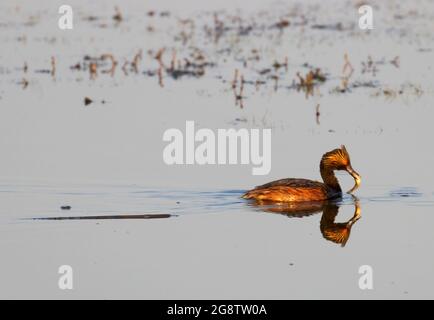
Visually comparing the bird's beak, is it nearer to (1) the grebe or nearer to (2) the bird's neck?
(1) the grebe

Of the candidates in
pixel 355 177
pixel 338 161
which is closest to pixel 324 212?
pixel 355 177

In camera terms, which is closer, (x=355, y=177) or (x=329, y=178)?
(x=355, y=177)

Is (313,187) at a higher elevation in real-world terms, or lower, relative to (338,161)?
lower

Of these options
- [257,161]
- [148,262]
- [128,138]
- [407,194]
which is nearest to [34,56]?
[128,138]

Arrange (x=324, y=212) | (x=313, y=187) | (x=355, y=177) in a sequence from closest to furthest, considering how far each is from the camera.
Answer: (x=324, y=212)
(x=313, y=187)
(x=355, y=177)

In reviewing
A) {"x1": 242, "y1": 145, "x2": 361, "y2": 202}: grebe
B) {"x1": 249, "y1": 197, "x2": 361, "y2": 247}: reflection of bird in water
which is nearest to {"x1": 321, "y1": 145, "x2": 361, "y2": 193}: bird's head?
{"x1": 242, "y1": 145, "x2": 361, "y2": 202}: grebe

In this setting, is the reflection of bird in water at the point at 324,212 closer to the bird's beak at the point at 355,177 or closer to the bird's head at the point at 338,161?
the bird's beak at the point at 355,177

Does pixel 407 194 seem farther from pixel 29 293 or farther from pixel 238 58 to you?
pixel 238 58

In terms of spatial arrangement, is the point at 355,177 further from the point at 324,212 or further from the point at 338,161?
the point at 324,212
